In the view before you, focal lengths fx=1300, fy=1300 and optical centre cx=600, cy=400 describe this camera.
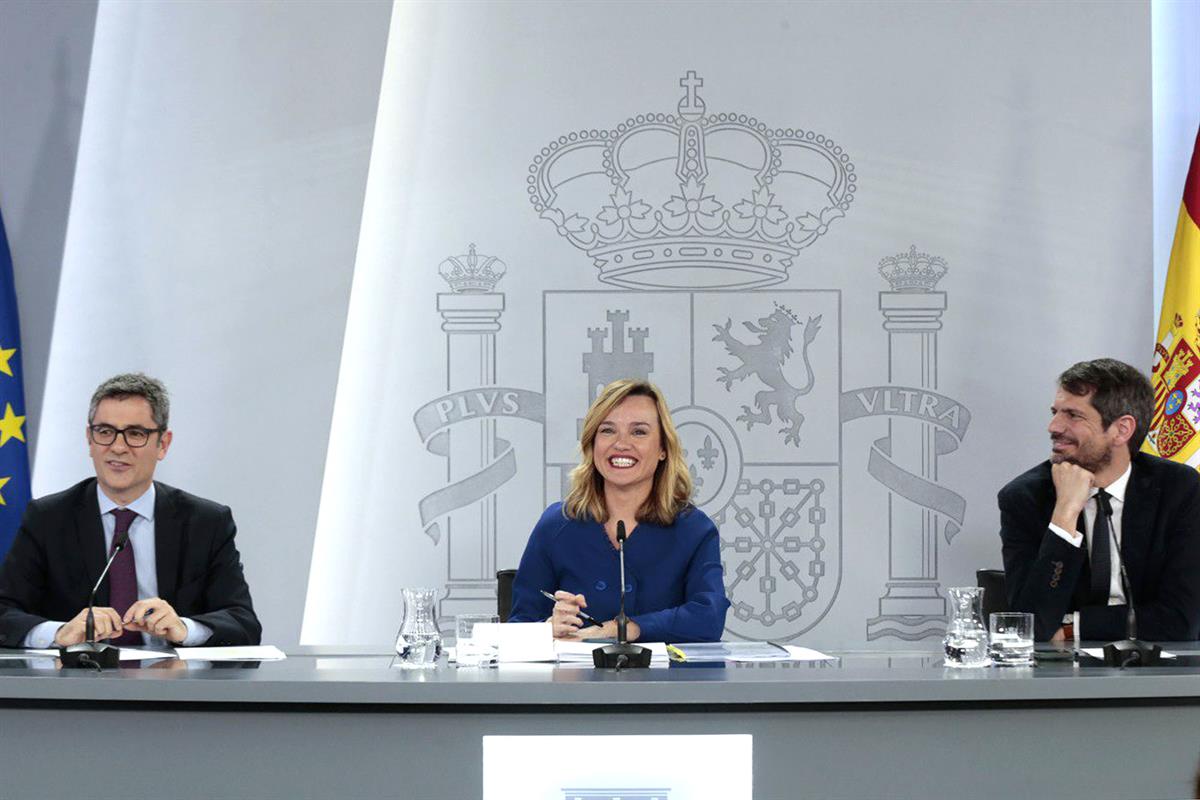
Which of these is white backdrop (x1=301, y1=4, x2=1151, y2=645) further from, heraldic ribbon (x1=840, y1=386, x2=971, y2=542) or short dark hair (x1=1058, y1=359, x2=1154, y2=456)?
short dark hair (x1=1058, y1=359, x2=1154, y2=456)

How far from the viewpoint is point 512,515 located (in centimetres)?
430

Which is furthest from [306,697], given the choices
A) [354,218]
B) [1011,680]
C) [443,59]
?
[443,59]

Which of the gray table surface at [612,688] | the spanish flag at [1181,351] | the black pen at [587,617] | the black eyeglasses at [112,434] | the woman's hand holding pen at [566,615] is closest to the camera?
the gray table surface at [612,688]

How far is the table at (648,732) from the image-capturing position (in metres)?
2.19

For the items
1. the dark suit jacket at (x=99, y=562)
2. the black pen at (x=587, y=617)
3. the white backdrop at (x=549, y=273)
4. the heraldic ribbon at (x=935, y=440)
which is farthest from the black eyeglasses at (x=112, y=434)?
the heraldic ribbon at (x=935, y=440)

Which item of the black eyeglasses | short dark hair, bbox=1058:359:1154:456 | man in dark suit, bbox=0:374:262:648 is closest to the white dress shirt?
man in dark suit, bbox=0:374:262:648

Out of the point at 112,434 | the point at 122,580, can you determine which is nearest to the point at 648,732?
the point at 122,580

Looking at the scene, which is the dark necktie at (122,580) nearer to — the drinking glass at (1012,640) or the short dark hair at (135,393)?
the short dark hair at (135,393)

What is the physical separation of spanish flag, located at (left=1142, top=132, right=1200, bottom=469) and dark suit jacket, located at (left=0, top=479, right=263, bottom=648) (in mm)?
2830

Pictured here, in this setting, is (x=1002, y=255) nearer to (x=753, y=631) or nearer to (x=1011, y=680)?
(x=753, y=631)

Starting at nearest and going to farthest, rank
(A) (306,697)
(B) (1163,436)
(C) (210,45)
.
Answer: (A) (306,697) → (B) (1163,436) → (C) (210,45)

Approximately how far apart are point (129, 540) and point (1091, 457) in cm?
238

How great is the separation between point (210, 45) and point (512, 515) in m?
1.89

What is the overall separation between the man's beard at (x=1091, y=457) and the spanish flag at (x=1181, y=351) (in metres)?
0.89
